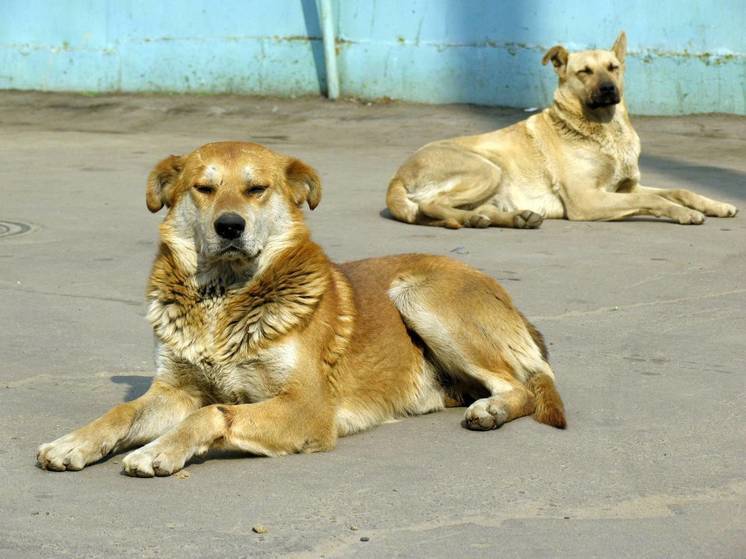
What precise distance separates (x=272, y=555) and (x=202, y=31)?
14.9 m

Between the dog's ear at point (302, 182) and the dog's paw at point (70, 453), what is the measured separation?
1.35 metres

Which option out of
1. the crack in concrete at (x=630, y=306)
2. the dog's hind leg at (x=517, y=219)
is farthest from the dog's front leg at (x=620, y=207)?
the crack in concrete at (x=630, y=306)

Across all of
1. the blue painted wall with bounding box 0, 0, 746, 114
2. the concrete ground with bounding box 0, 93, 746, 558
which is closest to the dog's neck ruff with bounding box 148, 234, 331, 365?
the concrete ground with bounding box 0, 93, 746, 558

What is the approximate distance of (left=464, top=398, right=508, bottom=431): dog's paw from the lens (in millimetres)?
5469

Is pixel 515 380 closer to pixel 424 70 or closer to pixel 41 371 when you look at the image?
pixel 41 371

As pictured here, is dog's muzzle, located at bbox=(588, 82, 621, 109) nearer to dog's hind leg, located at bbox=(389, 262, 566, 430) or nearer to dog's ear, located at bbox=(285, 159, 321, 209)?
dog's hind leg, located at bbox=(389, 262, 566, 430)

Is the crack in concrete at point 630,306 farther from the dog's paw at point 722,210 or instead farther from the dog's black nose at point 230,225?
the dog's black nose at point 230,225

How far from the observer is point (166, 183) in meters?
5.55

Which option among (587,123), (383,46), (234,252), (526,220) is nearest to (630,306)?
(526,220)

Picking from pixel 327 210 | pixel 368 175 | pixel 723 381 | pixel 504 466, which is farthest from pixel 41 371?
pixel 368 175

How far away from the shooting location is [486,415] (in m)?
5.46

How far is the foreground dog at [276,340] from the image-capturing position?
16.6 ft

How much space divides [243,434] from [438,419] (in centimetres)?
109

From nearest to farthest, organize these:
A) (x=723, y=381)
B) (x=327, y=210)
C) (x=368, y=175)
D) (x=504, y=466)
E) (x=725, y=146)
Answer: (x=504, y=466), (x=723, y=381), (x=327, y=210), (x=368, y=175), (x=725, y=146)
